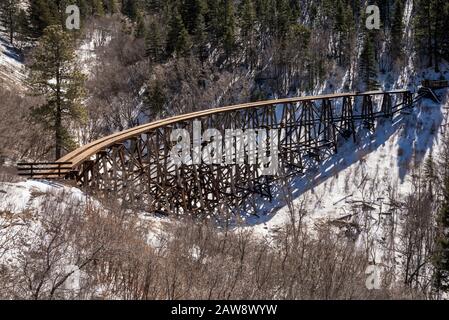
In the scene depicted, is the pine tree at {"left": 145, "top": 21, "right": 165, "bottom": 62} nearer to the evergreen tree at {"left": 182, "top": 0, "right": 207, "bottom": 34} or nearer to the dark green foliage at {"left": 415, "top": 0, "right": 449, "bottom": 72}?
the evergreen tree at {"left": 182, "top": 0, "right": 207, "bottom": 34}

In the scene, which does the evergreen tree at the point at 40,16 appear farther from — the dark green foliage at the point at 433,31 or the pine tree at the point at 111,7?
the dark green foliage at the point at 433,31

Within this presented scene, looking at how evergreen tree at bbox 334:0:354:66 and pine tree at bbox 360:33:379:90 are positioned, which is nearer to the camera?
pine tree at bbox 360:33:379:90

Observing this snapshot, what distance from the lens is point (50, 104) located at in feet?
71.6

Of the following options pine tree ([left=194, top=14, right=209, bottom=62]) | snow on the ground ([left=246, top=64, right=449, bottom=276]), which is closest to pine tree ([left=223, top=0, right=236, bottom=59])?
pine tree ([left=194, top=14, right=209, bottom=62])

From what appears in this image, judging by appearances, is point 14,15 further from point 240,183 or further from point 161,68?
point 240,183

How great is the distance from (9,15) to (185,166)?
4344cm

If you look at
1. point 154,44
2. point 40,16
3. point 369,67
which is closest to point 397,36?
point 369,67

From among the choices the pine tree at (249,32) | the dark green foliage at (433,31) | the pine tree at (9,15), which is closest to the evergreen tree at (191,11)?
the pine tree at (249,32)

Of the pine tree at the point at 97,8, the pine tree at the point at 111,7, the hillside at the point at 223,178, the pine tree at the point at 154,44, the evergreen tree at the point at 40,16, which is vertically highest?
the pine tree at the point at 111,7

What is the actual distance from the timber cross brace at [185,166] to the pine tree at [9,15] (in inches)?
1350

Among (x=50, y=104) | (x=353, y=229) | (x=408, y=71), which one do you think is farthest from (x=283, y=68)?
(x=50, y=104)

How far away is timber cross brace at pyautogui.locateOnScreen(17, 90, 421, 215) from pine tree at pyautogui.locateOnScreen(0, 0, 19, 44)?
112 feet

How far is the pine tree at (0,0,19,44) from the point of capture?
1917 inches

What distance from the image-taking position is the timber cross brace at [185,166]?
47.8 feet
